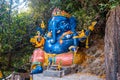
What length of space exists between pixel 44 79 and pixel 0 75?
1041 mm

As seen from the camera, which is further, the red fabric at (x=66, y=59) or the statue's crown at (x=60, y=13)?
the statue's crown at (x=60, y=13)

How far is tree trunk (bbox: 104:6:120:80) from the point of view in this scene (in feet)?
9.35

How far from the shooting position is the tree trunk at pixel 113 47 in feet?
9.35

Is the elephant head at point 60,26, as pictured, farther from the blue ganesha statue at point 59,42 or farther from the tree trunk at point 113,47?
the tree trunk at point 113,47

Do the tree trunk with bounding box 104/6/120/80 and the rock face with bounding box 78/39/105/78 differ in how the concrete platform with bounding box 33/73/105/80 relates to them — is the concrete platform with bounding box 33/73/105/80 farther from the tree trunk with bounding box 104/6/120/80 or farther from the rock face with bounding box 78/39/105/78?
the tree trunk with bounding box 104/6/120/80

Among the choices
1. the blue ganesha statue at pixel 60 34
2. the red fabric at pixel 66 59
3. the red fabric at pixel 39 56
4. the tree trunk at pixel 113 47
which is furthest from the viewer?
the red fabric at pixel 39 56

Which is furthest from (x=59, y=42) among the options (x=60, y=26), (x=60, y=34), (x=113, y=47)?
(x=113, y=47)

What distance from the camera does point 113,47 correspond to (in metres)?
2.90

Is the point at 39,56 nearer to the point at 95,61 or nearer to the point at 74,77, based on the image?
the point at 74,77

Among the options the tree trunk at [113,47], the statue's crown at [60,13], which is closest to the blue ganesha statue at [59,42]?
the statue's crown at [60,13]

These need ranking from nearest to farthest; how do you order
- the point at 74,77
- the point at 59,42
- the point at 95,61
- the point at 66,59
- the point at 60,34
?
the point at 74,77 < the point at 95,61 < the point at 66,59 < the point at 59,42 < the point at 60,34

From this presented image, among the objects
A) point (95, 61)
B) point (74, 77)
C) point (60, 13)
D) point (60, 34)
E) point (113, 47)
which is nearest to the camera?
point (113, 47)

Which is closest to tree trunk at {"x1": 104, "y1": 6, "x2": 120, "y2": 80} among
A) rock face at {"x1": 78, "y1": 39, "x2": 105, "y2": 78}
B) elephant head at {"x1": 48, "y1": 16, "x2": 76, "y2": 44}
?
rock face at {"x1": 78, "y1": 39, "x2": 105, "y2": 78}

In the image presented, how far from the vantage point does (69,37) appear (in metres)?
6.30
